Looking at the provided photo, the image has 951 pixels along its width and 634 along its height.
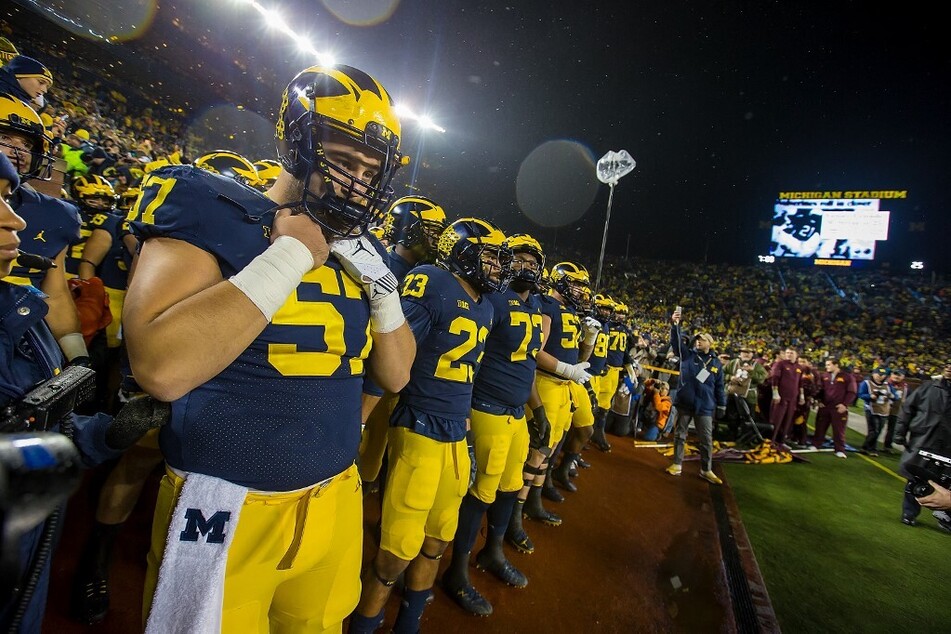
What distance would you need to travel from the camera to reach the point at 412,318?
8.70 ft

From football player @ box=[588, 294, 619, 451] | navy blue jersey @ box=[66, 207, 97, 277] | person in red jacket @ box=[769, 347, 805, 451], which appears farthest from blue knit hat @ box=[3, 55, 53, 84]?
person in red jacket @ box=[769, 347, 805, 451]

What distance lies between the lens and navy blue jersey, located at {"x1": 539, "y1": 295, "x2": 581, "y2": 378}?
195 inches

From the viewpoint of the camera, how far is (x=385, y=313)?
5.46 ft

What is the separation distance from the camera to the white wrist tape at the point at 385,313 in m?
1.65

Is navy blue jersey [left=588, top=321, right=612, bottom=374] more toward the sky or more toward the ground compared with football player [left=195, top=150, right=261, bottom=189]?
more toward the ground

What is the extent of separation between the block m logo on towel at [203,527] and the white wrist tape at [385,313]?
0.76m

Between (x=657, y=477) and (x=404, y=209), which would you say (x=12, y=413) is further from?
(x=657, y=477)

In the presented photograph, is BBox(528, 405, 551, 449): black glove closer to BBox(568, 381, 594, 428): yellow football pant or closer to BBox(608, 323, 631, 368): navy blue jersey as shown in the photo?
BBox(568, 381, 594, 428): yellow football pant

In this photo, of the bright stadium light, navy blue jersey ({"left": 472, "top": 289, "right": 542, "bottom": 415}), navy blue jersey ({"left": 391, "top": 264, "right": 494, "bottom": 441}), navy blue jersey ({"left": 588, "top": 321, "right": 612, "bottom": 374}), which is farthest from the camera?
the bright stadium light

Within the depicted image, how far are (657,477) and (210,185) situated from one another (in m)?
7.01

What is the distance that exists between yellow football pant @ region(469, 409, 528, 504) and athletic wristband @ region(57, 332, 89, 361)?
237cm

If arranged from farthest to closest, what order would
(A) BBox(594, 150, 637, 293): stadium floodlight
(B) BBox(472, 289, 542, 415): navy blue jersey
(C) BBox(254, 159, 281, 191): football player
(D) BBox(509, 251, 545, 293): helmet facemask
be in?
(A) BBox(594, 150, 637, 293): stadium floodlight < (C) BBox(254, 159, 281, 191): football player < (D) BBox(509, 251, 545, 293): helmet facemask < (B) BBox(472, 289, 542, 415): navy blue jersey

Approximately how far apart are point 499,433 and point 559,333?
191 centimetres

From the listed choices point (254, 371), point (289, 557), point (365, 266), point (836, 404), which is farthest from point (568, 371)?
point (836, 404)
